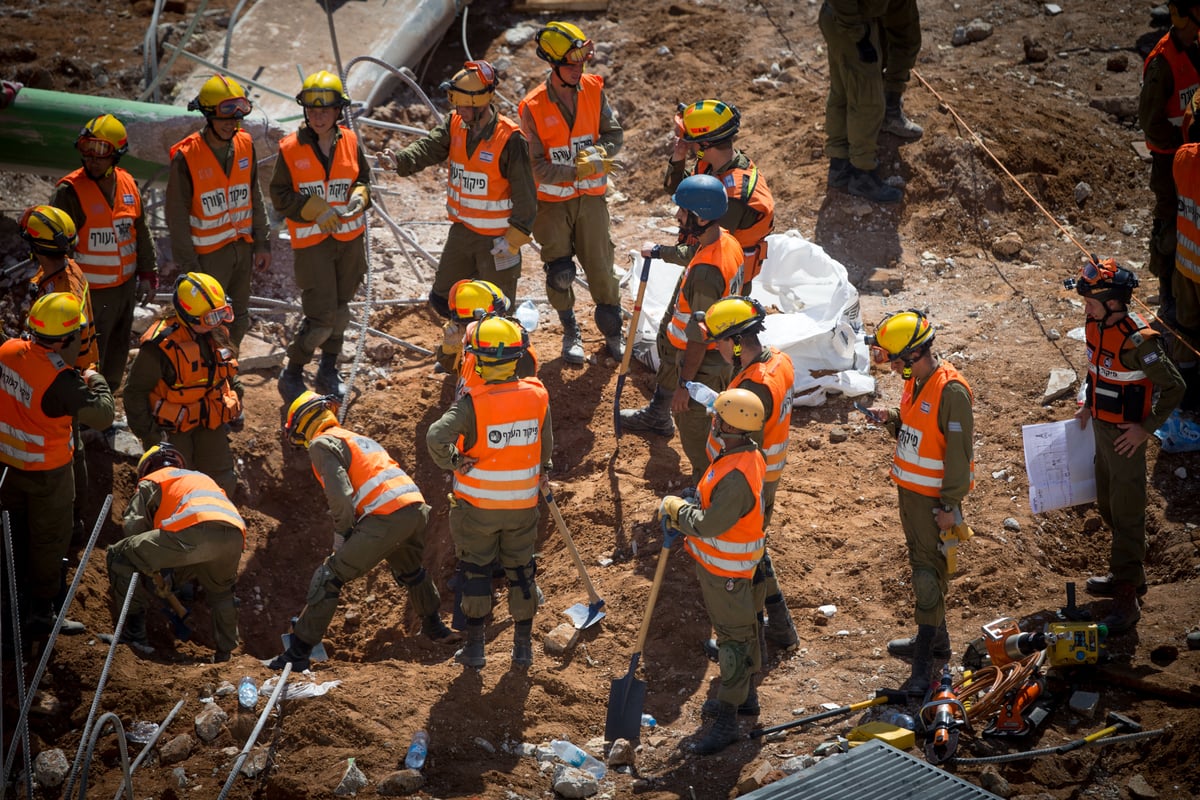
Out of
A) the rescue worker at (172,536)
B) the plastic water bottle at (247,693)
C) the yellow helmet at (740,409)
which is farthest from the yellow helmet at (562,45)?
the plastic water bottle at (247,693)

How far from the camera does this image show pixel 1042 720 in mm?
5875

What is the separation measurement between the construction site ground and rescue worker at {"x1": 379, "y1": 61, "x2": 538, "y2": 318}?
1173 millimetres

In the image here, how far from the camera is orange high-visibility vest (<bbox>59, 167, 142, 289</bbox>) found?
25.2ft

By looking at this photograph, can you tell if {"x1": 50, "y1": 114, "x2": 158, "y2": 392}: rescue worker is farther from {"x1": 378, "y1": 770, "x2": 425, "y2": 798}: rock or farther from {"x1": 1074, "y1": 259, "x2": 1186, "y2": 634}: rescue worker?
{"x1": 1074, "y1": 259, "x2": 1186, "y2": 634}: rescue worker

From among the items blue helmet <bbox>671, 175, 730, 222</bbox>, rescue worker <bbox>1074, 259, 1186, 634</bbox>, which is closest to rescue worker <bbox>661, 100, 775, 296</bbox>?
blue helmet <bbox>671, 175, 730, 222</bbox>

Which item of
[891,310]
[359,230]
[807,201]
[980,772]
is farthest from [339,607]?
[807,201]

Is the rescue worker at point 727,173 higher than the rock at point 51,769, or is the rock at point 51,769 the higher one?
the rescue worker at point 727,173

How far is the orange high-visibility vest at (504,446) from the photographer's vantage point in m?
6.25

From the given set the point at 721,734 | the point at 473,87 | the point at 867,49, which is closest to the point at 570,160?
the point at 473,87

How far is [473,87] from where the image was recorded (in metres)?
7.86

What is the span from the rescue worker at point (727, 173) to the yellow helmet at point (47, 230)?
393cm

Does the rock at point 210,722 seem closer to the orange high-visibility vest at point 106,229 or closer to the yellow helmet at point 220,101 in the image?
the orange high-visibility vest at point 106,229

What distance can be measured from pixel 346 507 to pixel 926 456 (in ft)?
11.1

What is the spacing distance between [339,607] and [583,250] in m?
3.33
